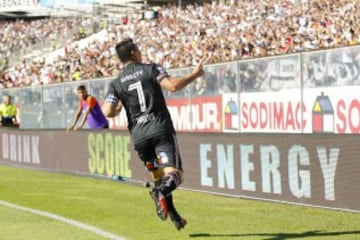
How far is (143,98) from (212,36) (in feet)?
71.5

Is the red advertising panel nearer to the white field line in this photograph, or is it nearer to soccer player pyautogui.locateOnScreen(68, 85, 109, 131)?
soccer player pyautogui.locateOnScreen(68, 85, 109, 131)

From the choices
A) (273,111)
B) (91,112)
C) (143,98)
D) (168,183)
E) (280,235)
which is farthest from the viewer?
(91,112)

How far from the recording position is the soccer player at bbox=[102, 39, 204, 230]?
27.3 ft

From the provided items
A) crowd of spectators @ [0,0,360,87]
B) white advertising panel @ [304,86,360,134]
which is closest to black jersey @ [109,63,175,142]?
white advertising panel @ [304,86,360,134]

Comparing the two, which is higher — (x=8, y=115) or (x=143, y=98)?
(x=143, y=98)

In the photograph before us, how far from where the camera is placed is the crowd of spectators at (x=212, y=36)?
2453cm

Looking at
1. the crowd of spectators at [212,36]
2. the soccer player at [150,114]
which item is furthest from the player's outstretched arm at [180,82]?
the crowd of spectators at [212,36]

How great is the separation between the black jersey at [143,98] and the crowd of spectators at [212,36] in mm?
10900

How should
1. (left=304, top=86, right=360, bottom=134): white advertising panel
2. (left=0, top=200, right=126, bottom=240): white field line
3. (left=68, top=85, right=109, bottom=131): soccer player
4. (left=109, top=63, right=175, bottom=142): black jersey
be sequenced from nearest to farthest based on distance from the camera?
(left=109, top=63, right=175, bottom=142): black jersey
(left=0, top=200, right=126, bottom=240): white field line
(left=304, top=86, right=360, bottom=134): white advertising panel
(left=68, top=85, right=109, bottom=131): soccer player

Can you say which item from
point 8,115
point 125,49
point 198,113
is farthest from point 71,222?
point 8,115

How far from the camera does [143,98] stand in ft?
27.6

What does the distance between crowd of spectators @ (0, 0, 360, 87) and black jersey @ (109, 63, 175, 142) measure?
429 inches

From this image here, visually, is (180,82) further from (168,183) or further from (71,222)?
(71,222)

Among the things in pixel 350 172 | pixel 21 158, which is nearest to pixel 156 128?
pixel 350 172
